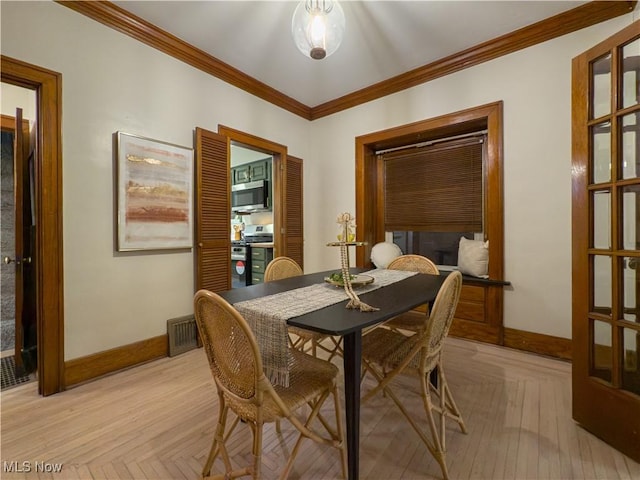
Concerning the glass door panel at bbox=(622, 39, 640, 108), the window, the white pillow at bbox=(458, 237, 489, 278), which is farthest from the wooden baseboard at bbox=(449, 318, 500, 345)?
the glass door panel at bbox=(622, 39, 640, 108)

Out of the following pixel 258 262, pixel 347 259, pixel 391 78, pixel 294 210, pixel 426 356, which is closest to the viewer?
Result: pixel 426 356

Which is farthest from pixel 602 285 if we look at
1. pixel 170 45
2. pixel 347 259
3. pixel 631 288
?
pixel 170 45

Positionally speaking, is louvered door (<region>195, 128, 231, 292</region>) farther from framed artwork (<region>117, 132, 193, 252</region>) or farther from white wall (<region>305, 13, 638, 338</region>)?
white wall (<region>305, 13, 638, 338</region>)

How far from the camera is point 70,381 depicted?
205 cm

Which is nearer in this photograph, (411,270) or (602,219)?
(602,219)

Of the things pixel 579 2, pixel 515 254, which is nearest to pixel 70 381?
pixel 515 254

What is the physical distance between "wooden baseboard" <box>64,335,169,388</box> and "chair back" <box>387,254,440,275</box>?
210 centimetres

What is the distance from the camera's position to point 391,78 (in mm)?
3277

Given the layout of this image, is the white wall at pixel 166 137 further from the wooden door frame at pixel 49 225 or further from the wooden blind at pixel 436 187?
the wooden blind at pixel 436 187

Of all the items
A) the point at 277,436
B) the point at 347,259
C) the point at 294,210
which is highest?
the point at 294,210

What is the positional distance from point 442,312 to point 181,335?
2.30m

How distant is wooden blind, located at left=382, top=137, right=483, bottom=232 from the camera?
10.2 ft

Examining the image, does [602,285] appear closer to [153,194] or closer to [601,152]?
[601,152]

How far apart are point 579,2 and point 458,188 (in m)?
1.64
